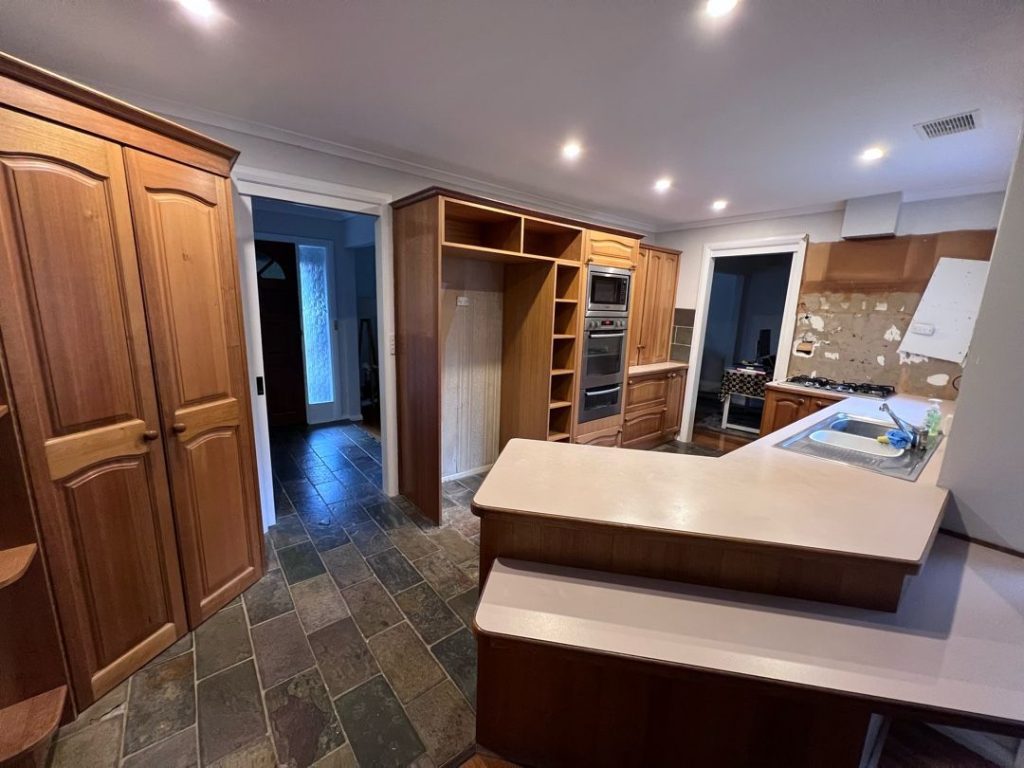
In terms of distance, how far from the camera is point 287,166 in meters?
2.34

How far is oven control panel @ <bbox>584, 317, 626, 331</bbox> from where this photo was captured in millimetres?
3209

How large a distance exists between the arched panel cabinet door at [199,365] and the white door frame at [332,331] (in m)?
2.67

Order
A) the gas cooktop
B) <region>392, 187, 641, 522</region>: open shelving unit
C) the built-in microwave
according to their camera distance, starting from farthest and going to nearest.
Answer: the gas cooktop < the built-in microwave < <region>392, 187, 641, 522</region>: open shelving unit

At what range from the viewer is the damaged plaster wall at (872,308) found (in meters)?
3.10

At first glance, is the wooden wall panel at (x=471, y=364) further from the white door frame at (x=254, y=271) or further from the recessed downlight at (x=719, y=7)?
the recessed downlight at (x=719, y=7)

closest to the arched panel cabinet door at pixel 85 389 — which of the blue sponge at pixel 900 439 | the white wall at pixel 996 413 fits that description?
the white wall at pixel 996 413

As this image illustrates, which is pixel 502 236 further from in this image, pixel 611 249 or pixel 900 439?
pixel 900 439

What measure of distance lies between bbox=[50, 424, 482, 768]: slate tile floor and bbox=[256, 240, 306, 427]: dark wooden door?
234 centimetres

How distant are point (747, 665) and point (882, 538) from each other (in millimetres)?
535

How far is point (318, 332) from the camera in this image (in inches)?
180

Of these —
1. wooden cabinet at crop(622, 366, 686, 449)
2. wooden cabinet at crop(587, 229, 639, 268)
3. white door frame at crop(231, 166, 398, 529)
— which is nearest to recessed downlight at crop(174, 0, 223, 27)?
white door frame at crop(231, 166, 398, 529)

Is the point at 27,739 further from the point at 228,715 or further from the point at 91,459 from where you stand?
the point at 91,459

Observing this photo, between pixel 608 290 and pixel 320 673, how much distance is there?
306 cm

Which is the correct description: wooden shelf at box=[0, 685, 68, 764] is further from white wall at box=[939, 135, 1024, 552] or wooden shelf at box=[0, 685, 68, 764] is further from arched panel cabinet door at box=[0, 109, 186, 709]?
white wall at box=[939, 135, 1024, 552]
